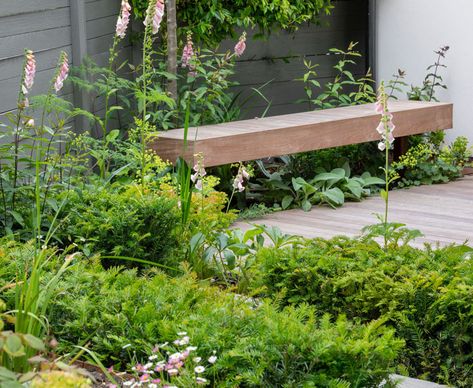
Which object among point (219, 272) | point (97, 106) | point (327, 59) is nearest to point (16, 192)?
point (219, 272)

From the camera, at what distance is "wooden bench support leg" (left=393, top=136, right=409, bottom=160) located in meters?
8.12

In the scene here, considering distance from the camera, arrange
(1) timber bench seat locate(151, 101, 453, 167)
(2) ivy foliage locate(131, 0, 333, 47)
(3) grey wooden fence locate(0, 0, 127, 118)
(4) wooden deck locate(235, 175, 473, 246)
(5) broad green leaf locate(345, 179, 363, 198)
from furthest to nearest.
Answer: (2) ivy foliage locate(131, 0, 333, 47), (5) broad green leaf locate(345, 179, 363, 198), (1) timber bench seat locate(151, 101, 453, 167), (4) wooden deck locate(235, 175, 473, 246), (3) grey wooden fence locate(0, 0, 127, 118)

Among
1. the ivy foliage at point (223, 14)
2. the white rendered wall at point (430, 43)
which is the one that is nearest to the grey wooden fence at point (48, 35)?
the ivy foliage at point (223, 14)

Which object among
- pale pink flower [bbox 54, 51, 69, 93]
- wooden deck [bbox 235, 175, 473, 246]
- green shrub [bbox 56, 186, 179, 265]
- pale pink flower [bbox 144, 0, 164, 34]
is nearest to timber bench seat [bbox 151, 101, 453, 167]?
wooden deck [bbox 235, 175, 473, 246]

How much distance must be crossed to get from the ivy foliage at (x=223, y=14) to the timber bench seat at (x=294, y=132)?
2.67ft

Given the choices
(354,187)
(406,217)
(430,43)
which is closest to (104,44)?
(354,187)

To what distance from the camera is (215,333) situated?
2.76 metres

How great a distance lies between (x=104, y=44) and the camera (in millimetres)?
6750

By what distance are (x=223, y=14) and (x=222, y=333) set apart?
16.3 ft

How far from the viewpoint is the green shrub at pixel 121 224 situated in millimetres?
4102

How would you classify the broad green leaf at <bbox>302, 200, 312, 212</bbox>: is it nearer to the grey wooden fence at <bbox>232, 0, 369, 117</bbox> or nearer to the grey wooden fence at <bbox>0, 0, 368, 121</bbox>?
the grey wooden fence at <bbox>0, 0, 368, 121</bbox>

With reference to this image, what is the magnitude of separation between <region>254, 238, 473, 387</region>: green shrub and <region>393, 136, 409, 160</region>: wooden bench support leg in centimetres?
427

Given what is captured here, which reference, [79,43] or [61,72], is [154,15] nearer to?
[61,72]

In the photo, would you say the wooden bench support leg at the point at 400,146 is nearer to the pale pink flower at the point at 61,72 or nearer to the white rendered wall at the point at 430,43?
the white rendered wall at the point at 430,43
